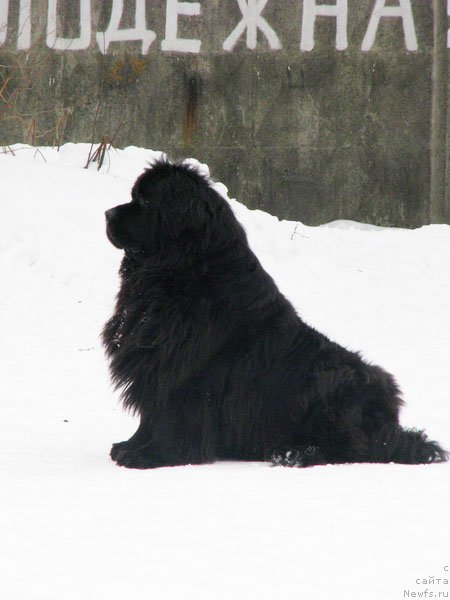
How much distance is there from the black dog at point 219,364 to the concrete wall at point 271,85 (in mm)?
6261

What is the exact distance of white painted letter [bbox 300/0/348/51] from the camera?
33.3ft

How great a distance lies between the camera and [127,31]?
33.4 feet

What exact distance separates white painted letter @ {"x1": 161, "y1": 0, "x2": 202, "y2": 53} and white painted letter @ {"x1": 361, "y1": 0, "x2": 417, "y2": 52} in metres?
1.78

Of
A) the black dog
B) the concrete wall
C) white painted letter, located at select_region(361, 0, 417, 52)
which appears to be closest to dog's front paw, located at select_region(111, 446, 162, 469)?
the black dog

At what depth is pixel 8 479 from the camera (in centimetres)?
356

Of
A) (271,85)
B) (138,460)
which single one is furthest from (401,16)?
(138,460)

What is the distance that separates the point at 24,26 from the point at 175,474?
775 cm

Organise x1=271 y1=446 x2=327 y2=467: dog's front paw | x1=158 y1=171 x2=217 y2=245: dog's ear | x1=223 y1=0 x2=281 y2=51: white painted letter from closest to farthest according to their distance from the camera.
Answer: x1=271 y1=446 x2=327 y2=467: dog's front paw
x1=158 y1=171 x2=217 y2=245: dog's ear
x1=223 y1=0 x2=281 y2=51: white painted letter

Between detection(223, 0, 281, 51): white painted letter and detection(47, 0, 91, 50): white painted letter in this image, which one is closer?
detection(223, 0, 281, 51): white painted letter

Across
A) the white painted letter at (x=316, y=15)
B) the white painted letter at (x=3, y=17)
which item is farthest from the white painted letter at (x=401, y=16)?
the white painted letter at (x=3, y=17)

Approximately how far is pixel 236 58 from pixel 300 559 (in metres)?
8.27

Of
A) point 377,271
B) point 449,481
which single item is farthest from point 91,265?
point 449,481

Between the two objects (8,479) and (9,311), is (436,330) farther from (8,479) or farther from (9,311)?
(8,479)

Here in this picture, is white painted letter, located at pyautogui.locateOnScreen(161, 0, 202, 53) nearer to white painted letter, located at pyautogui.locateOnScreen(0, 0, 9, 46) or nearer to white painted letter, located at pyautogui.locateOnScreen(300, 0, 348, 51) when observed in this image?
white painted letter, located at pyautogui.locateOnScreen(300, 0, 348, 51)
